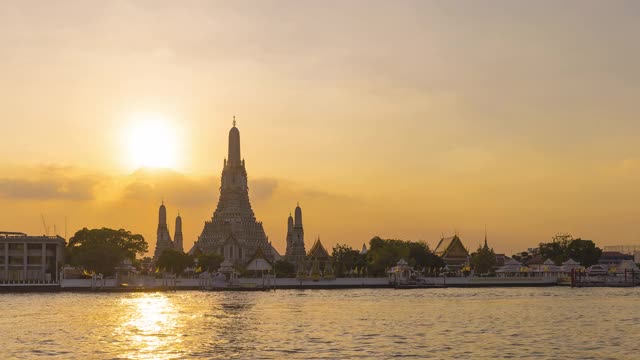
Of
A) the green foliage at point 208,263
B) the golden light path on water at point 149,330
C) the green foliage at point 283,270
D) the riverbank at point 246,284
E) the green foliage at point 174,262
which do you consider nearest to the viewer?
the golden light path on water at point 149,330

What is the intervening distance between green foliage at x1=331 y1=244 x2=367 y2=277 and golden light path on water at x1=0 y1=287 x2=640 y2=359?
8579 cm

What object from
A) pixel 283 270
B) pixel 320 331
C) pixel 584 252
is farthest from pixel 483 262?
pixel 320 331

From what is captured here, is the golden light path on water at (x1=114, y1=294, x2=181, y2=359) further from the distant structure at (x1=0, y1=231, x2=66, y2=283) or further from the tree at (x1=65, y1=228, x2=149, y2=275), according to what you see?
the distant structure at (x1=0, y1=231, x2=66, y2=283)

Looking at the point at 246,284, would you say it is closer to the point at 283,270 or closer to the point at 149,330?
the point at 283,270

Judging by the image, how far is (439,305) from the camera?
3836 inches

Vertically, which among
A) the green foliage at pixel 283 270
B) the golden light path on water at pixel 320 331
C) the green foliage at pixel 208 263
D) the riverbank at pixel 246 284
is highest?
the green foliage at pixel 208 263

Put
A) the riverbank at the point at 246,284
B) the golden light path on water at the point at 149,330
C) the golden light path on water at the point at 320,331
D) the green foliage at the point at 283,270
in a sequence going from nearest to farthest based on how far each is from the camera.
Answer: the golden light path on water at the point at 320,331 < the golden light path on water at the point at 149,330 < the riverbank at the point at 246,284 < the green foliage at the point at 283,270

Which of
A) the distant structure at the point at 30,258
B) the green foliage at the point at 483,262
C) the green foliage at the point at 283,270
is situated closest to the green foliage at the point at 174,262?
the green foliage at the point at 283,270

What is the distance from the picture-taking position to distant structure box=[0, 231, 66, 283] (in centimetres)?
15350

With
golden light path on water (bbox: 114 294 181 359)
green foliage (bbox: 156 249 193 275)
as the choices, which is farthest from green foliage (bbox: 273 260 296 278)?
golden light path on water (bbox: 114 294 181 359)

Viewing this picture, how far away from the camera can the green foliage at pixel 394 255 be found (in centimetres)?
17444

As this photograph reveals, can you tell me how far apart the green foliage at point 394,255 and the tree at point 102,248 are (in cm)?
4596

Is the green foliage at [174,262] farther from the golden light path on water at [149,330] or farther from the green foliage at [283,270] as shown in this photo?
the golden light path on water at [149,330]

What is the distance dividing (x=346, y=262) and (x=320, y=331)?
120 meters
